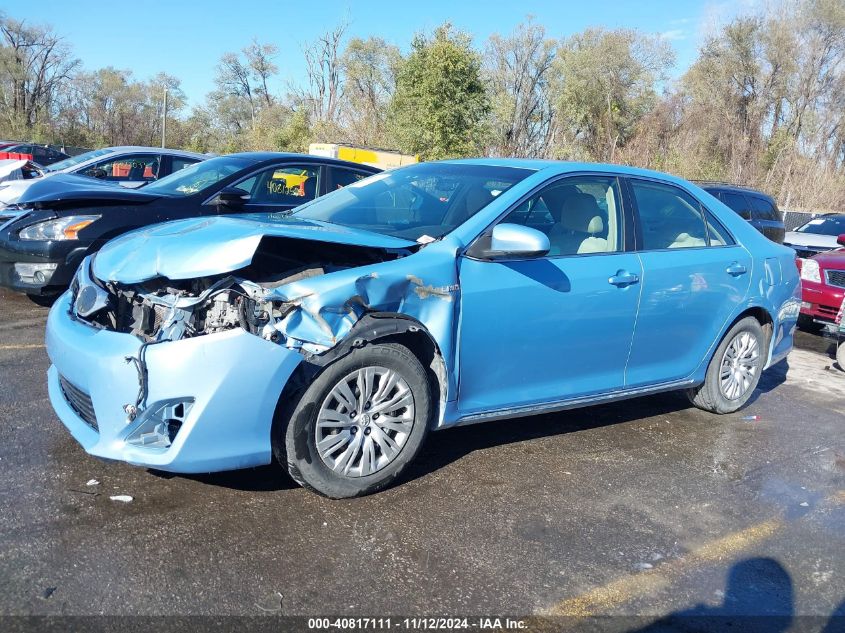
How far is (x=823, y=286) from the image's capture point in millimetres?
8375

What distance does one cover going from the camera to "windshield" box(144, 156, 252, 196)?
23.1ft

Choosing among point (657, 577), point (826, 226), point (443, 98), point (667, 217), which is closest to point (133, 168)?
point (667, 217)

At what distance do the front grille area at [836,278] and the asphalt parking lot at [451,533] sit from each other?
4.30 m

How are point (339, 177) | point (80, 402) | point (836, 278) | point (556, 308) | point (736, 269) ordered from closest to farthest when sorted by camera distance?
point (80, 402) < point (556, 308) < point (736, 269) < point (339, 177) < point (836, 278)

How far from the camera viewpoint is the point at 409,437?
3.57 metres

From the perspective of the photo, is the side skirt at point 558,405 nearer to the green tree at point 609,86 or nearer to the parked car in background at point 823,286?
the parked car in background at point 823,286

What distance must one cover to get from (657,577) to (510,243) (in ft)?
5.46

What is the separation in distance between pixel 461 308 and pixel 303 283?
2.72 feet

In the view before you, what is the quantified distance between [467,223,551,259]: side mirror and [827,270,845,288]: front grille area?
6.13m

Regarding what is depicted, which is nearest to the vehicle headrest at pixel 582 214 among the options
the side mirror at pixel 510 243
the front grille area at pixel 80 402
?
the side mirror at pixel 510 243

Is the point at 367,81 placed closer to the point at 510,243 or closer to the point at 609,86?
the point at 609,86

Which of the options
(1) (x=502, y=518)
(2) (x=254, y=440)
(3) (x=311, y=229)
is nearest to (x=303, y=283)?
(3) (x=311, y=229)

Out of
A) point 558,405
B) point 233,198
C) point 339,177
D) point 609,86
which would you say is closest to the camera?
point 558,405

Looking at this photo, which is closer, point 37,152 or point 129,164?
point 129,164
